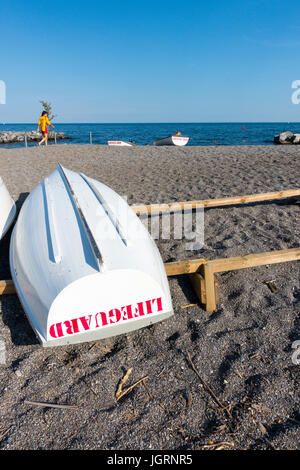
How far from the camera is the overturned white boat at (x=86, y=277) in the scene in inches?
85.7

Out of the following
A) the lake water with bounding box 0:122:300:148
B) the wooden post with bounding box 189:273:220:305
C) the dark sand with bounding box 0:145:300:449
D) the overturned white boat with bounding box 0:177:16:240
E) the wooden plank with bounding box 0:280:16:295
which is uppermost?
the lake water with bounding box 0:122:300:148

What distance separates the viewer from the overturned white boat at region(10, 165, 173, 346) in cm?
218

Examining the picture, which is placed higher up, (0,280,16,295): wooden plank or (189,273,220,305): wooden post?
(0,280,16,295): wooden plank

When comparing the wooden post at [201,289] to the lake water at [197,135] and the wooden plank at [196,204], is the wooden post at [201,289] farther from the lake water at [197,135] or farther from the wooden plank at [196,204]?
the lake water at [197,135]

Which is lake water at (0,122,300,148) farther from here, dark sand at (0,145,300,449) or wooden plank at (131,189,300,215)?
dark sand at (0,145,300,449)

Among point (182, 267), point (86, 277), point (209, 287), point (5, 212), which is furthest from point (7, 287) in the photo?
point (209, 287)

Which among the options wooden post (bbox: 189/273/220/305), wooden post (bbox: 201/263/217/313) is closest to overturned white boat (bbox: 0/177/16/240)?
wooden post (bbox: 189/273/220/305)

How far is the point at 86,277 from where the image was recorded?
7.18ft

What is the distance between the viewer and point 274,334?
2635 millimetres

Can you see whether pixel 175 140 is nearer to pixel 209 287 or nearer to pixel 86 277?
pixel 209 287

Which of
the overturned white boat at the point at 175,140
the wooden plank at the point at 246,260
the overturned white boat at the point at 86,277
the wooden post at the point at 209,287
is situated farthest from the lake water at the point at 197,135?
the wooden post at the point at 209,287

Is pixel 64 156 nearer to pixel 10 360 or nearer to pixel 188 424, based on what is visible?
pixel 10 360

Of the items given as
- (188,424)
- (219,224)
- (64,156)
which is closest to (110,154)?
(64,156)

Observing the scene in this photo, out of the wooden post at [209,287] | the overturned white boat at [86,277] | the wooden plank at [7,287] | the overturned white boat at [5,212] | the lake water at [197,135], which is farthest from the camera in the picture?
the lake water at [197,135]
